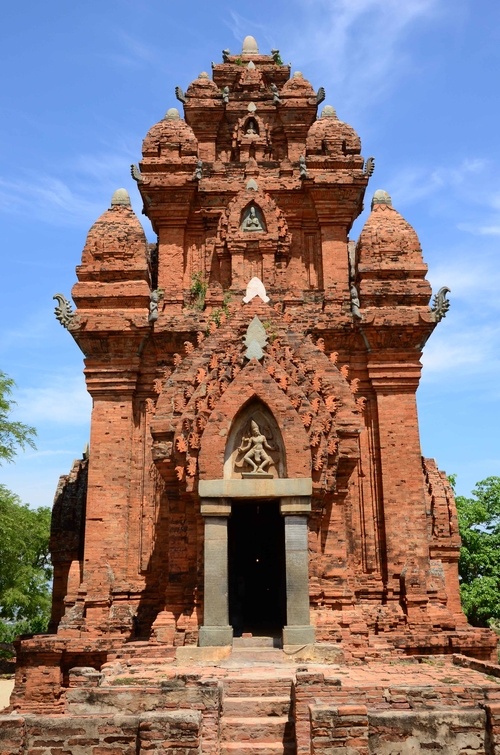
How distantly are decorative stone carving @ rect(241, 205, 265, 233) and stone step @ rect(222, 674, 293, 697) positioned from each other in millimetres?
11026

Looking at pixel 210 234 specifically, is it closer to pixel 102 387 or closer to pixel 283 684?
pixel 102 387

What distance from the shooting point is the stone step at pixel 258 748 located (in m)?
8.03

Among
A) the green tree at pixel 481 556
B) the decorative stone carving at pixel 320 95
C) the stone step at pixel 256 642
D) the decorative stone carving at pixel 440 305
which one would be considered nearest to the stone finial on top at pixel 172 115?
the decorative stone carving at pixel 320 95

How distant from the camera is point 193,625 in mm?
12078

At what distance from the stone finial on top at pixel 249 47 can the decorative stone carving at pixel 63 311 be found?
10711 millimetres

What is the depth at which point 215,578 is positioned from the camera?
11945mm

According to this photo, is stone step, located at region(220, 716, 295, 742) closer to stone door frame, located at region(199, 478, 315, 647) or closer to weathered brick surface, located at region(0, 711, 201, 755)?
weathered brick surface, located at region(0, 711, 201, 755)

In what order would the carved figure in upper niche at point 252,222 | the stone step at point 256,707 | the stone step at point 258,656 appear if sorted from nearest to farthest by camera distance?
the stone step at point 256,707 < the stone step at point 258,656 < the carved figure in upper niche at point 252,222

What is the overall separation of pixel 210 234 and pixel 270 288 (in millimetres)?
2948

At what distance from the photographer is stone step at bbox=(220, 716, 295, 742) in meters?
8.40

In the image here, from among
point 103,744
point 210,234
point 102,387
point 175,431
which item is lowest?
point 103,744

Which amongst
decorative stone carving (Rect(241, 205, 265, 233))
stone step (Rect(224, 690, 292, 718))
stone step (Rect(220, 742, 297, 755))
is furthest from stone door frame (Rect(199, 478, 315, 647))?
decorative stone carving (Rect(241, 205, 265, 233))

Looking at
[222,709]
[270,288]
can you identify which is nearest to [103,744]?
[222,709]

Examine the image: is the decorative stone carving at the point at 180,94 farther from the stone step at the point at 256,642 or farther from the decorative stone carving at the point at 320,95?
the stone step at the point at 256,642
